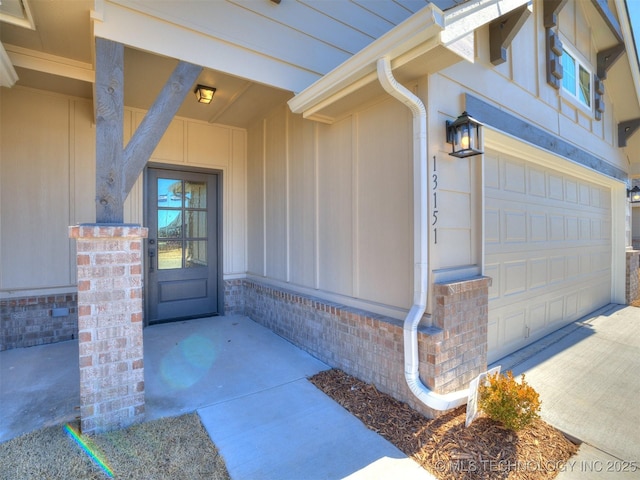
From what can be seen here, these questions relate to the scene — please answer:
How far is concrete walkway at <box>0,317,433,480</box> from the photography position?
199cm

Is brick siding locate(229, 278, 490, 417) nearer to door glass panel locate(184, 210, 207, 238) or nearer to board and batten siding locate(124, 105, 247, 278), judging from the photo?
board and batten siding locate(124, 105, 247, 278)

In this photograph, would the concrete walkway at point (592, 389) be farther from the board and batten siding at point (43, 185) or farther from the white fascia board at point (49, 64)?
the white fascia board at point (49, 64)

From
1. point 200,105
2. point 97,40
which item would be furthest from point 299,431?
point 200,105

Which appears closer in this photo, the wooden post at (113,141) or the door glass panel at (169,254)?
the wooden post at (113,141)

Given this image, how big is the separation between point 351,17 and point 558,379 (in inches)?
174

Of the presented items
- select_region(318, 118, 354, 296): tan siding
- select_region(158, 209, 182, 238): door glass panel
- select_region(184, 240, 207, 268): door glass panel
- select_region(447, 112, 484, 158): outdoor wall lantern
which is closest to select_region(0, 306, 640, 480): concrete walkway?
select_region(318, 118, 354, 296): tan siding

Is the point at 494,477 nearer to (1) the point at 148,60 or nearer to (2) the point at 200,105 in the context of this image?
(1) the point at 148,60

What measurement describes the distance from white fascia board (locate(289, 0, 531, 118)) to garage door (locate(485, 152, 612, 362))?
4.79 feet

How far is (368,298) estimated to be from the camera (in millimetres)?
2986

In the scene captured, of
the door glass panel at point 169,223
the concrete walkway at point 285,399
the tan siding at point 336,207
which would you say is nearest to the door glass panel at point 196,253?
the door glass panel at point 169,223

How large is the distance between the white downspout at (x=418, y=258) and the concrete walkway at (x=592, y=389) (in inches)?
32.8

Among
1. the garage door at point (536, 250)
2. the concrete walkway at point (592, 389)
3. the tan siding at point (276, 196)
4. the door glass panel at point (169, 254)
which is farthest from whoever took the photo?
the door glass panel at point (169, 254)

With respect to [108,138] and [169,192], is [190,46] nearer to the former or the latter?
[108,138]

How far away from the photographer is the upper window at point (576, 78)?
483 centimetres
